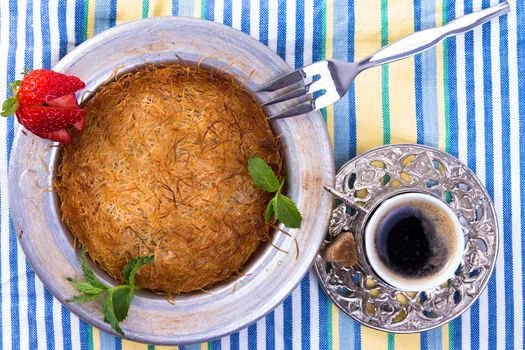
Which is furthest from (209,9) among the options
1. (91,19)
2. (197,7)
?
(91,19)

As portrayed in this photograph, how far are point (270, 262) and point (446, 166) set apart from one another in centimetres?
43

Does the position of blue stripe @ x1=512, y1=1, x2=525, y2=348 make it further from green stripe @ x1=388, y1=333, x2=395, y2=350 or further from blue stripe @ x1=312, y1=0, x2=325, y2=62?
blue stripe @ x1=312, y1=0, x2=325, y2=62

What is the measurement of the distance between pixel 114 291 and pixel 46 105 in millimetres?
337

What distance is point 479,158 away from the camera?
4.90 feet

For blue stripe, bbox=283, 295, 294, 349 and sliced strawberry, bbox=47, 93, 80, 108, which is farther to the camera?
blue stripe, bbox=283, 295, 294, 349

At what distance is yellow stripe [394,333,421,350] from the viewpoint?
4.92 ft

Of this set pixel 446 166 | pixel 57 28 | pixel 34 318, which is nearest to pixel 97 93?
pixel 57 28

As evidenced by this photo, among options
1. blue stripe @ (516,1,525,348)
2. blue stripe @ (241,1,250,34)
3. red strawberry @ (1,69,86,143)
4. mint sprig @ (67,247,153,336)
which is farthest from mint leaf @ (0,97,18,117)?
blue stripe @ (516,1,525,348)

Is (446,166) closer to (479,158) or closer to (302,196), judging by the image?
(479,158)

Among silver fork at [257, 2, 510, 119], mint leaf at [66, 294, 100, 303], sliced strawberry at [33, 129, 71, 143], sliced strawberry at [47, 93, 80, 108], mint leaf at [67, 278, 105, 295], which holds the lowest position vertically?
mint leaf at [66, 294, 100, 303]

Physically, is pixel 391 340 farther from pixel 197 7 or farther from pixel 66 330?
pixel 197 7

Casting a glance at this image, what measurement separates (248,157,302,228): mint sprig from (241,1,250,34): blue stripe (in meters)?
0.36

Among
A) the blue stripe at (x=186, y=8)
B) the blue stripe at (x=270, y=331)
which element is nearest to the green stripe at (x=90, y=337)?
the blue stripe at (x=270, y=331)

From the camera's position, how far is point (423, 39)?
4.45ft
